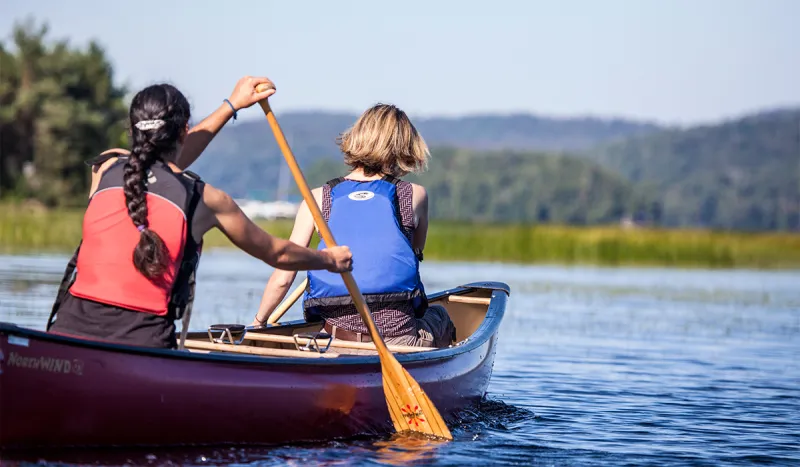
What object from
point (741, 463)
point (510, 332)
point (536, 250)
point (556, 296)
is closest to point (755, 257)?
point (536, 250)

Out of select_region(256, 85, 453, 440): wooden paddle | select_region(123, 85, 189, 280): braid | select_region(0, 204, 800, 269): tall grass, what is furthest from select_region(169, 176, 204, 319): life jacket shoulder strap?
select_region(0, 204, 800, 269): tall grass

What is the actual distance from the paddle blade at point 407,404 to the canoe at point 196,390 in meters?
0.05

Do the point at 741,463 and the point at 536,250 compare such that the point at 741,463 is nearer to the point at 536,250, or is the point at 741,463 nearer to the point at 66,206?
the point at 536,250

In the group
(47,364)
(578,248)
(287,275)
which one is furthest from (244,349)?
(578,248)

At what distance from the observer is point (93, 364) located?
4.93 m

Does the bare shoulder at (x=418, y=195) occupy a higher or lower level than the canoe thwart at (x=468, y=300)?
higher

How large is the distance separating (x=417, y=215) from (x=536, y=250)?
26.9 m

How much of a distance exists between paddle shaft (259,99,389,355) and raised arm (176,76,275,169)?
0.32ft

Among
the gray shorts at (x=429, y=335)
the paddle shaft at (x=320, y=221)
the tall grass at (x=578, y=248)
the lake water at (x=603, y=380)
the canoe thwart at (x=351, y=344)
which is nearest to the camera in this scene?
the paddle shaft at (x=320, y=221)

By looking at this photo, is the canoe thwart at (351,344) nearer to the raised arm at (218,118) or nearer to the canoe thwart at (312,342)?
the canoe thwart at (312,342)

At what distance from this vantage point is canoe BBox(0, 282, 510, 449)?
15.9 ft

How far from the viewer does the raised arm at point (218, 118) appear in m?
5.82

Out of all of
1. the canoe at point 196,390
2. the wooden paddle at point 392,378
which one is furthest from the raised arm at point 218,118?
the canoe at point 196,390

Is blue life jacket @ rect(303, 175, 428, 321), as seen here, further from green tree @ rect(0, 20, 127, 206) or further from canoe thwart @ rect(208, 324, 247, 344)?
green tree @ rect(0, 20, 127, 206)
